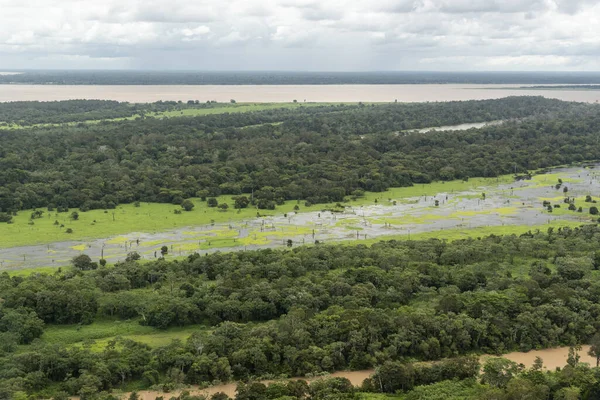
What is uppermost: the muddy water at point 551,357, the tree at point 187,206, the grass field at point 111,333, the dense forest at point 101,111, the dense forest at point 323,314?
the dense forest at point 101,111

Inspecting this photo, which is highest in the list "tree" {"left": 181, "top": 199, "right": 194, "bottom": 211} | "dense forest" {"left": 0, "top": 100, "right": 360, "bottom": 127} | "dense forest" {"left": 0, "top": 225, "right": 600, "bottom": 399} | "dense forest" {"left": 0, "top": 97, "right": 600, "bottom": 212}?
"dense forest" {"left": 0, "top": 100, "right": 360, "bottom": 127}

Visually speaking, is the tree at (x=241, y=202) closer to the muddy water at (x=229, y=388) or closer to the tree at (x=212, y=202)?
the tree at (x=212, y=202)

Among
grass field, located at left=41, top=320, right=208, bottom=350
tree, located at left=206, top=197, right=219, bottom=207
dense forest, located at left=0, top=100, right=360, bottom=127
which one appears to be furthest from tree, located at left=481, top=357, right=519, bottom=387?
dense forest, located at left=0, top=100, right=360, bottom=127

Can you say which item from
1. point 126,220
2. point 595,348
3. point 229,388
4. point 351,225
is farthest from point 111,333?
point 351,225

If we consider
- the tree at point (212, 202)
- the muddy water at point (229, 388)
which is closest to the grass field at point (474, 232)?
the tree at point (212, 202)

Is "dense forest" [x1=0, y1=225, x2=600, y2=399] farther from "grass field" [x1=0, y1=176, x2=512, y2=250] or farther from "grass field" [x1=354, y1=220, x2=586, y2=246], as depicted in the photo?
"grass field" [x1=0, y1=176, x2=512, y2=250]
